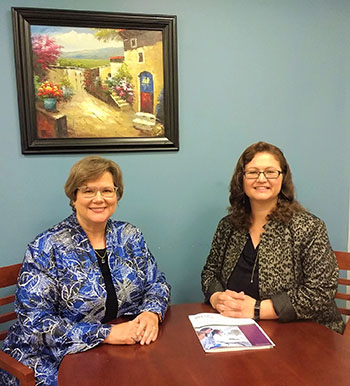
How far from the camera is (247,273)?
1745 mm

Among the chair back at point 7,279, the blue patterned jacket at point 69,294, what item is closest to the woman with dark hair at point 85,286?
the blue patterned jacket at point 69,294

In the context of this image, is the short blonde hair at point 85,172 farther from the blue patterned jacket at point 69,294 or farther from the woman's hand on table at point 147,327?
the woman's hand on table at point 147,327

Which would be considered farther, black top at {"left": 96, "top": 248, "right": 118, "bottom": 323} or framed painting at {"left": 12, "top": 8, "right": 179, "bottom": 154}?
framed painting at {"left": 12, "top": 8, "right": 179, "bottom": 154}

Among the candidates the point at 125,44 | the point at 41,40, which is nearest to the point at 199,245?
the point at 125,44

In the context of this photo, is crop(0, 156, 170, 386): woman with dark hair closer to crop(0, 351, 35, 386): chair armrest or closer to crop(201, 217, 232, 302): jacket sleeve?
crop(0, 351, 35, 386): chair armrest

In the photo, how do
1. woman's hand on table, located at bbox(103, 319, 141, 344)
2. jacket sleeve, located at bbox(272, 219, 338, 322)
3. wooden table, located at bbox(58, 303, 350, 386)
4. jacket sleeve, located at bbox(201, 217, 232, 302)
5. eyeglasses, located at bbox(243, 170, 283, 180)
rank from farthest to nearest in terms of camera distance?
jacket sleeve, located at bbox(201, 217, 232, 302), eyeglasses, located at bbox(243, 170, 283, 180), jacket sleeve, located at bbox(272, 219, 338, 322), woman's hand on table, located at bbox(103, 319, 141, 344), wooden table, located at bbox(58, 303, 350, 386)

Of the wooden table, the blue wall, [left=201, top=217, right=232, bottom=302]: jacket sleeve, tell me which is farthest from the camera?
the blue wall

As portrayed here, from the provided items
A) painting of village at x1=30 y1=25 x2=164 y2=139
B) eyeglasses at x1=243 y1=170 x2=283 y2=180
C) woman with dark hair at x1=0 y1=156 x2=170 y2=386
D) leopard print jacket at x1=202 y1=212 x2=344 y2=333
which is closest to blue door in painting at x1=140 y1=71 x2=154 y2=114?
painting of village at x1=30 y1=25 x2=164 y2=139

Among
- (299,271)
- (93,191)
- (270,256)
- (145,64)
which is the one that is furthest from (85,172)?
(299,271)

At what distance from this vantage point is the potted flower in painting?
1903 millimetres

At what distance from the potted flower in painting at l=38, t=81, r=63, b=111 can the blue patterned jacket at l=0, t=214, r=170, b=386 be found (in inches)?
26.4

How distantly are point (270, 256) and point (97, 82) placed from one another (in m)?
1.27

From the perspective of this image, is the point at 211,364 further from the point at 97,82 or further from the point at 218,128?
the point at 97,82

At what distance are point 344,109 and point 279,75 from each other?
1.61ft
